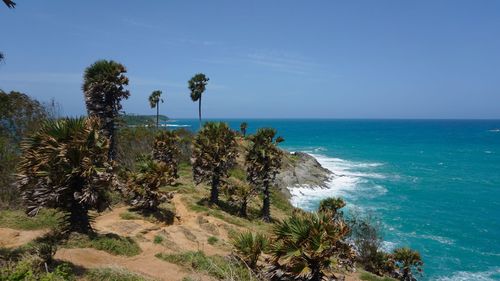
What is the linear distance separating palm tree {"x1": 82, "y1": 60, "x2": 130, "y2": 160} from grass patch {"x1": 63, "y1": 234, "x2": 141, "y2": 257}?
1318 centimetres

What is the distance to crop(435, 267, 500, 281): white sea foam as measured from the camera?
90.7ft

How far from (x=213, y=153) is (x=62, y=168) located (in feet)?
51.0

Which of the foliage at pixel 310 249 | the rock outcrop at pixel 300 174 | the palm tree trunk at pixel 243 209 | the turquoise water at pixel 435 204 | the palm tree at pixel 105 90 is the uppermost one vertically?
the palm tree at pixel 105 90

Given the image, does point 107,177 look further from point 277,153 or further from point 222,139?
point 277,153

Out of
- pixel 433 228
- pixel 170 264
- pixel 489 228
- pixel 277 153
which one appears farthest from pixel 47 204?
pixel 489 228

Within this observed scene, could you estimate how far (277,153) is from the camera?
3006 cm

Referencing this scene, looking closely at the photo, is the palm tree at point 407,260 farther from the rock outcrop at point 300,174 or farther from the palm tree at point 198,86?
the palm tree at point 198,86

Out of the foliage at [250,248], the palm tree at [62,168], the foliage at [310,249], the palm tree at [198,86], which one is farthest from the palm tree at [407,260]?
the palm tree at [198,86]

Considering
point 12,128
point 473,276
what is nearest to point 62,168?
point 12,128

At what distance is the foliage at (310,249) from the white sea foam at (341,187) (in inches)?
1285

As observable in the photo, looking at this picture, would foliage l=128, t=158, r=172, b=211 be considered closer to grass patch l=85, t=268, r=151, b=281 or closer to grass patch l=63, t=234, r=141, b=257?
grass patch l=63, t=234, r=141, b=257

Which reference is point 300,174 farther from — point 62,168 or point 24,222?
point 62,168

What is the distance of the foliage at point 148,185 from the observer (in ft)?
75.5

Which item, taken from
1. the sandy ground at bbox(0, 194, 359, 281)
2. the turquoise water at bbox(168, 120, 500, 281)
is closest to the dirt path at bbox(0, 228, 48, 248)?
the sandy ground at bbox(0, 194, 359, 281)
